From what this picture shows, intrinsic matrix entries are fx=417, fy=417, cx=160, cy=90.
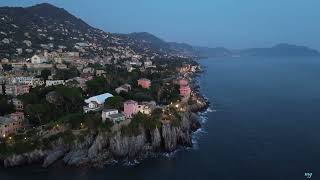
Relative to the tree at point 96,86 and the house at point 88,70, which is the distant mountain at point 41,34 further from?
the tree at point 96,86

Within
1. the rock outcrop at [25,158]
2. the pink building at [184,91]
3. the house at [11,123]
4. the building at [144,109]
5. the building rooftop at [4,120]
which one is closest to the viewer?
the rock outcrop at [25,158]

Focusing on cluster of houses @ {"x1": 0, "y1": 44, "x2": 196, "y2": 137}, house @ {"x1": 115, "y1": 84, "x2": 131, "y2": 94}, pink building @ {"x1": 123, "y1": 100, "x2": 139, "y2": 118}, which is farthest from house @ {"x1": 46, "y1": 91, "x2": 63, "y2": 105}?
house @ {"x1": 115, "y1": 84, "x2": 131, "y2": 94}

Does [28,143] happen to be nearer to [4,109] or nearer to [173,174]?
[4,109]

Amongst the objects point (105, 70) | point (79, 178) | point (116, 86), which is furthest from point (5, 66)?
point (79, 178)

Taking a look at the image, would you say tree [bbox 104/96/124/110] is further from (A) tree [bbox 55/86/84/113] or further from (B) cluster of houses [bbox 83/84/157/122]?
(A) tree [bbox 55/86/84/113]

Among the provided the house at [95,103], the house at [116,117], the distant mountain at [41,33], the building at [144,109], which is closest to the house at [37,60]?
the distant mountain at [41,33]

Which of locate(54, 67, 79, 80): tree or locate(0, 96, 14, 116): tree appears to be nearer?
locate(0, 96, 14, 116): tree
